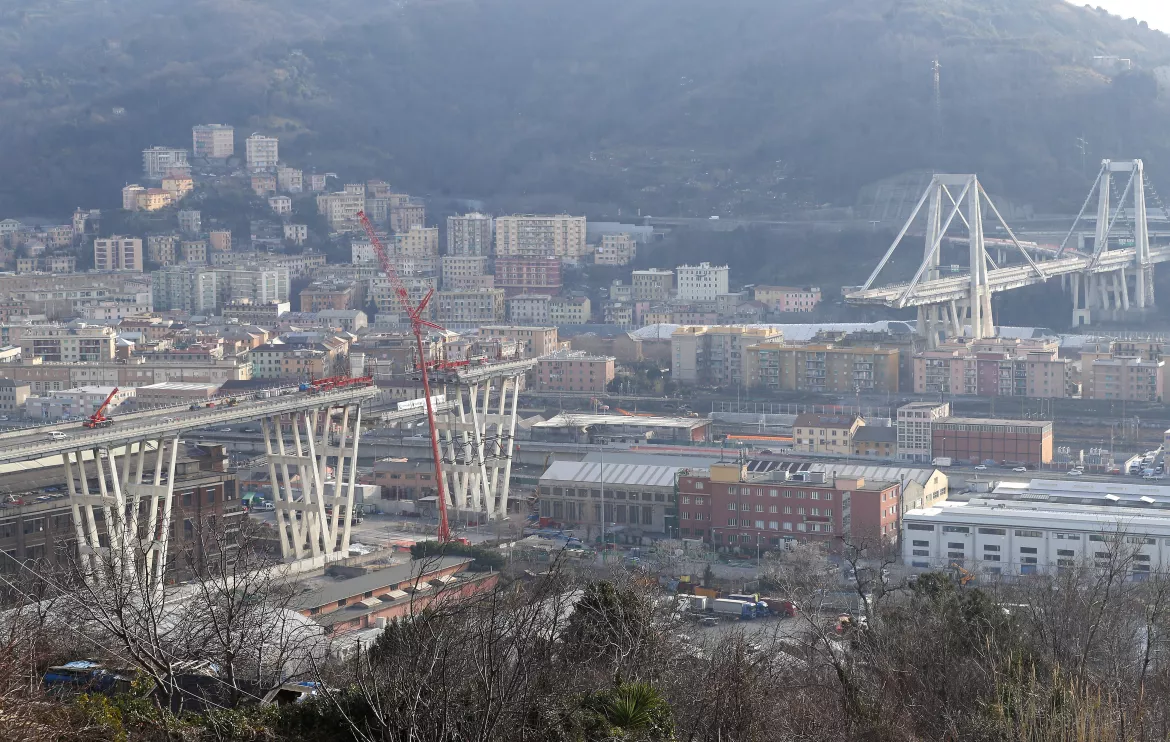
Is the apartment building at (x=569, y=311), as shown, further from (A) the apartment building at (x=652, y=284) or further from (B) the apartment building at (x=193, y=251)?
(B) the apartment building at (x=193, y=251)

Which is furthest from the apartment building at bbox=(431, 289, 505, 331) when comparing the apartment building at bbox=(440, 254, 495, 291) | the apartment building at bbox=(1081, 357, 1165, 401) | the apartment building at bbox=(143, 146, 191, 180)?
the apartment building at bbox=(143, 146, 191, 180)

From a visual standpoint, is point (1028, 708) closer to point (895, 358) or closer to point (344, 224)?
point (895, 358)

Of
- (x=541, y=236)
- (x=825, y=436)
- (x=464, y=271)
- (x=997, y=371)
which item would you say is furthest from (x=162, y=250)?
(x=825, y=436)

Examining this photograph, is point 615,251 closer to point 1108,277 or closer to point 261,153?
point 1108,277

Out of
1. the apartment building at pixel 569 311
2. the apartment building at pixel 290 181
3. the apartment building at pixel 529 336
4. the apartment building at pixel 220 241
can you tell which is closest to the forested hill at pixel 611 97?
the apartment building at pixel 290 181

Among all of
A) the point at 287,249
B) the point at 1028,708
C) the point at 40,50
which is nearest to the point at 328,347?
the point at 287,249
